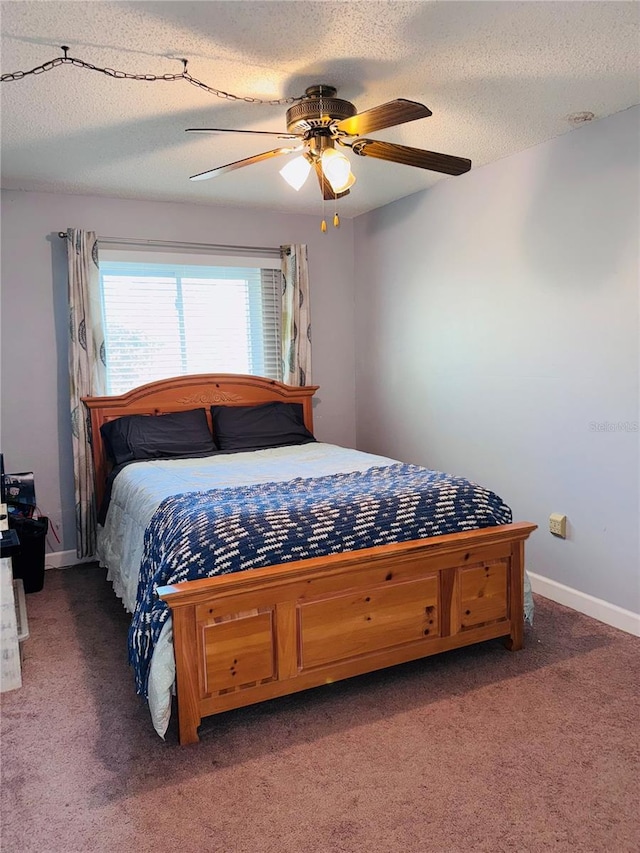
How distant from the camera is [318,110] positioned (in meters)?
2.44

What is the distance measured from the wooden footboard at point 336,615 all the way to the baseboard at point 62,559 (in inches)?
87.8

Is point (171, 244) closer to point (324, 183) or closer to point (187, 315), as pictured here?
point (187, 315)

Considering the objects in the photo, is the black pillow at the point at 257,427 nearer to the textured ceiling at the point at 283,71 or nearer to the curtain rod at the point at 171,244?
the curtain rod at the point at 171,244

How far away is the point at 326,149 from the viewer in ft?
8.11

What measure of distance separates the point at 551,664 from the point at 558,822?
0.93 metres

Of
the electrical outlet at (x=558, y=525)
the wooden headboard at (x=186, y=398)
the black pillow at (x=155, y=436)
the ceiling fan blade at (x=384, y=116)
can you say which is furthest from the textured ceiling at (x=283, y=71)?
the electrical outlet at (x=558, y=525)

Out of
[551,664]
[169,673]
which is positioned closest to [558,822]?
[551,664]

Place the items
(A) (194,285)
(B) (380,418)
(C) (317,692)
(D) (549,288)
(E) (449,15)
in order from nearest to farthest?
1. (E) (449,15)
2. (C) (317,692)
3. (D) (549,288)
4. (A) (194,285)
5. (B) (380,418)

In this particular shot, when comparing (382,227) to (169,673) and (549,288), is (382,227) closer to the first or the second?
(549,288)

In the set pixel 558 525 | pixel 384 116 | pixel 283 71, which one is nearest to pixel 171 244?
pixel 283 71

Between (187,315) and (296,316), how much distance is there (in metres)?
0.78

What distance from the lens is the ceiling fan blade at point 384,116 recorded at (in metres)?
2.06

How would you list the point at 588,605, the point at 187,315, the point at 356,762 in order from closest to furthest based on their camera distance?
the point at 356,762, the point at 588,605, the point at 187,315

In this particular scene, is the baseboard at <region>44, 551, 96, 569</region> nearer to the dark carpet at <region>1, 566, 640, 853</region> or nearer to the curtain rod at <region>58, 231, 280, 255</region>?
the dark carpet at <region>1, 566, 640, 853</region>
